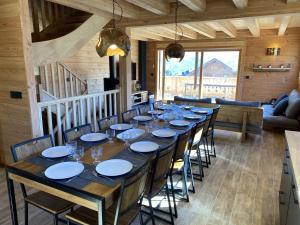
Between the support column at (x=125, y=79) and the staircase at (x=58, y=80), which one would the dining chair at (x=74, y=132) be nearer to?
the support column at (x=125, y=79)

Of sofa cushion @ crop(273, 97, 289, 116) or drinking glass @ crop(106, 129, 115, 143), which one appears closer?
drinking glass @ crop(106, 129, 115, 143)

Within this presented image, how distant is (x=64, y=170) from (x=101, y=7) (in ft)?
9.19

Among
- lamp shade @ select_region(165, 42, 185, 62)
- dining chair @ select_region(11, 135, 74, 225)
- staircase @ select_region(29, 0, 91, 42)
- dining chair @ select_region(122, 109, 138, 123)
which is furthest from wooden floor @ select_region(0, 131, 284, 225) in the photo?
staircase @ select_region(29, 0, 91, 42)

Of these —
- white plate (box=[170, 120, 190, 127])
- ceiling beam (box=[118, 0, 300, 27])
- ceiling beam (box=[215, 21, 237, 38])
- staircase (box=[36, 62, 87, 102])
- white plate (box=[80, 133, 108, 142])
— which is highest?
ceiling beam (box=[215, 21, 237, 38])

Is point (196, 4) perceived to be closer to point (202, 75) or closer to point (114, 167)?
point (114, 167)

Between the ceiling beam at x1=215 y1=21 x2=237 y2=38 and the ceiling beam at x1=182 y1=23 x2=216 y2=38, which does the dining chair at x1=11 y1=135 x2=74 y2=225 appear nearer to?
the ceiling beam at x1=182 y1=23 x2=216 y2=38

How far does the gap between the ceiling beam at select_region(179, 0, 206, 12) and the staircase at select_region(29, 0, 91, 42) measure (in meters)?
1.91

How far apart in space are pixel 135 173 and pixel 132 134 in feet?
3.39

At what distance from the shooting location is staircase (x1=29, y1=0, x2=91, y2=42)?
4191 millimetres

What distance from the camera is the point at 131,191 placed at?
156 cm

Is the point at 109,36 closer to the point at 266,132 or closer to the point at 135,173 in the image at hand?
the point at 135,173

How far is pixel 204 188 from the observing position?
2.92 meters

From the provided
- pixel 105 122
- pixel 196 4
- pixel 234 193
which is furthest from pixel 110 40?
pixel 234 193

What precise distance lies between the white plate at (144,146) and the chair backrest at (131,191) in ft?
1.41
